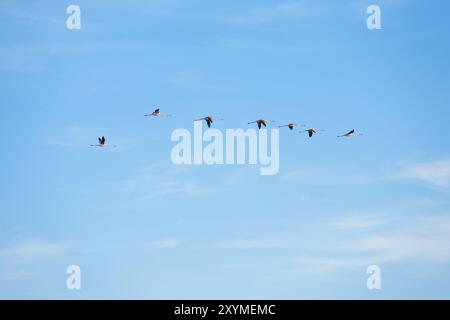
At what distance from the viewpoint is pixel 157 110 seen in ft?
585
